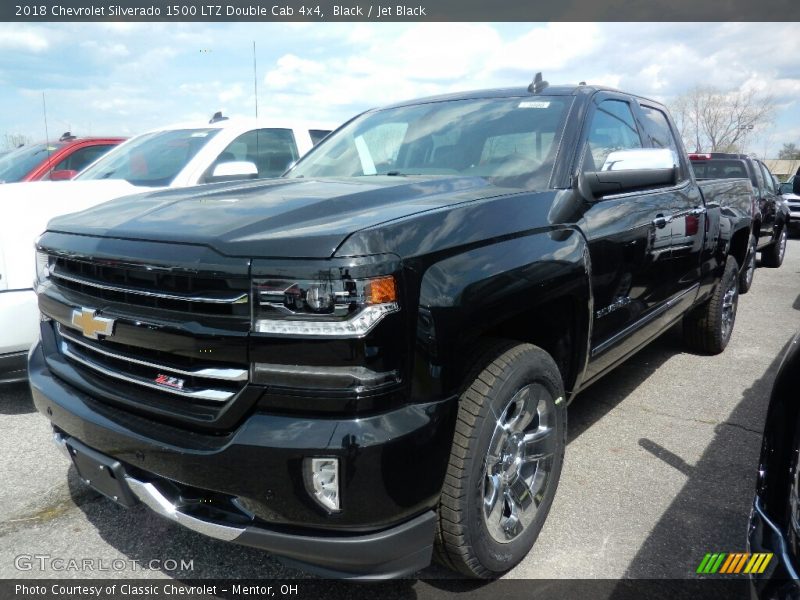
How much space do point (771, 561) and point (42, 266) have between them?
8.82 ft

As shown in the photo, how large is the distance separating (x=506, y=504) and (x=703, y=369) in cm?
322

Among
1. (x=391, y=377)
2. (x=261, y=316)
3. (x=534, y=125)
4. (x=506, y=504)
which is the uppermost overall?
(x=534, y=125)

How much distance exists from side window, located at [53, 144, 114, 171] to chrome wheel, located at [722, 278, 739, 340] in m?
6.28

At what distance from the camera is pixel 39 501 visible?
10.1 ft

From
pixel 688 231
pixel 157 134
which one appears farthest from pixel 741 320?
pixel 157 134

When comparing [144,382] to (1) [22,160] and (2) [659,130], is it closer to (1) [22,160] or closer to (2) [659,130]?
(2) [659,130]

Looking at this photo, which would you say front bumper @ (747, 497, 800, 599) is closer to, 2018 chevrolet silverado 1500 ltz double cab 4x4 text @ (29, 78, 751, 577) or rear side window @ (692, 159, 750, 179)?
2018 chevrolet silverado 1500 ltz double cab 4x4 text @ (29, 78, 751, 577)

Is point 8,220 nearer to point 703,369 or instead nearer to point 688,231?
point 688,231

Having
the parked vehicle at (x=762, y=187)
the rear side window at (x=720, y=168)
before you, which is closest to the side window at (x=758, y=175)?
the parked vehicle at (x=762, y=187)

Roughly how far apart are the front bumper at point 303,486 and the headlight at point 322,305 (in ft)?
0.84

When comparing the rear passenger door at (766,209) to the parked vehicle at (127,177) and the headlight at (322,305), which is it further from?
the headlight at (322,305)

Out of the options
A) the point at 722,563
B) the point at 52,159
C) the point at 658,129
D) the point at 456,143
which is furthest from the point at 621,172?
the point at 52,159

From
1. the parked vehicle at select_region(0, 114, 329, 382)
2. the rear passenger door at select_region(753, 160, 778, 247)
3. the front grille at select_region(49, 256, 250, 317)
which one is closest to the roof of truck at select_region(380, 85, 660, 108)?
the parked vehicle at select_region(0, 114, 329, 382)

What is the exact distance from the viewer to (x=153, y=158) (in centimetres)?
558
